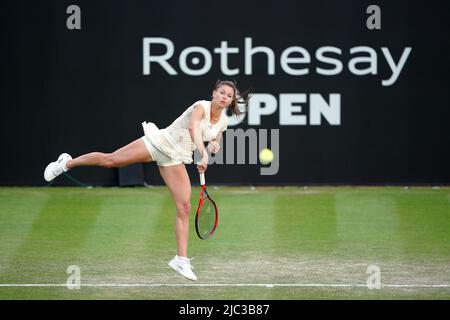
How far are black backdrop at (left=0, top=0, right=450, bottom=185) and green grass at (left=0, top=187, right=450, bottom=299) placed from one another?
0.48 meters

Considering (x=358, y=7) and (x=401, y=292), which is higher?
(x=358, y=7)

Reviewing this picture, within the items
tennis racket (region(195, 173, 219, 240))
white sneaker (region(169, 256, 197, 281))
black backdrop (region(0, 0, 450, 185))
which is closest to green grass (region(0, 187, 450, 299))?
white sneaker (region(169, 256, 197, 281))

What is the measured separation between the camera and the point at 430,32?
46.1 feet

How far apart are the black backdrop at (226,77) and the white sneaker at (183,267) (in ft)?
18.1

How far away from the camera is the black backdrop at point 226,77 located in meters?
14.0

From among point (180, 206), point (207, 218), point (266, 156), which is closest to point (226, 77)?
point (266, 156)

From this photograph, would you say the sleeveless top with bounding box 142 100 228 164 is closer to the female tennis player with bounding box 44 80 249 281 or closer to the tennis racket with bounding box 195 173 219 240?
the female tennis player with bounding box 44 80 249 281

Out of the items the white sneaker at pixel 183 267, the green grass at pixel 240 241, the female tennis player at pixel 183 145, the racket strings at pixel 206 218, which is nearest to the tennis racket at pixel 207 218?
the racket strings at pixel 206 218

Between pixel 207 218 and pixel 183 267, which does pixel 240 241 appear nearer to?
pixel 207 218

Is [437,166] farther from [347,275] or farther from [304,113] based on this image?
[347,275]

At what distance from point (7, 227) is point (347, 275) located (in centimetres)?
412

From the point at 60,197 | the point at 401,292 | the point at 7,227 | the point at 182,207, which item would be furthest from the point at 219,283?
the point at 60,197

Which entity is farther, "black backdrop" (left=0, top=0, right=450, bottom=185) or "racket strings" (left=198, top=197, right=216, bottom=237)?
"black backdrop" (left=0, top=0, right=450, bottom=185)

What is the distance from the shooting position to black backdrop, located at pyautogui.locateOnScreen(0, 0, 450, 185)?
13953mm
